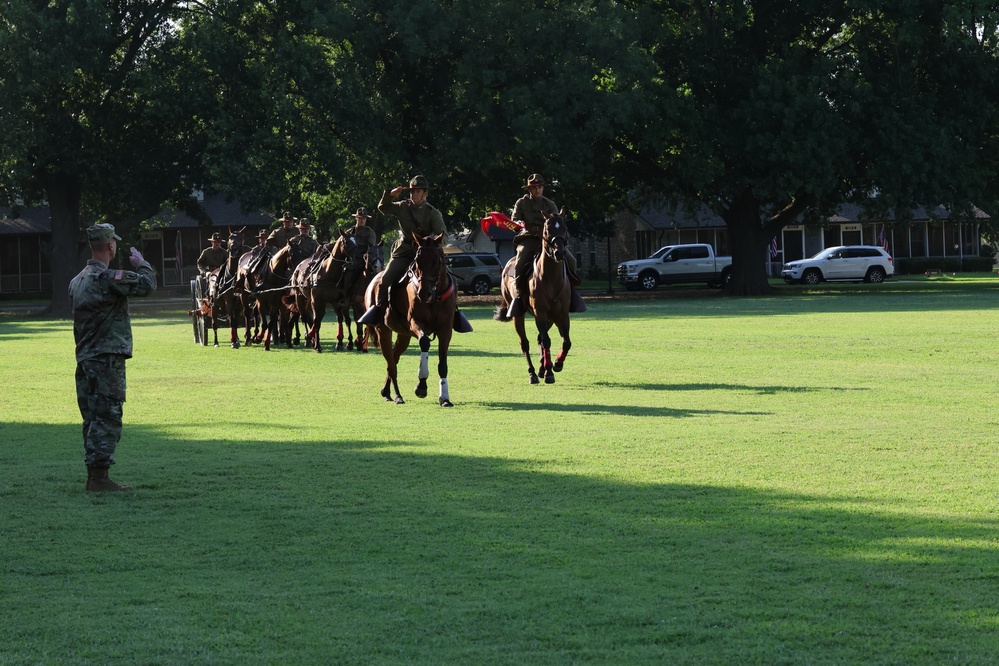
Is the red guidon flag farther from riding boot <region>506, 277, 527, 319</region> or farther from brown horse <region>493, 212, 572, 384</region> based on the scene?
riding boot <region>506, 277, 527, 319</region>

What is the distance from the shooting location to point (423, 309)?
17.1m

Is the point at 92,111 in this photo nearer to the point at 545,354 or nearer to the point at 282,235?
the point at 282,235

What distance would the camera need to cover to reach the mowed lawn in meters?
6.61

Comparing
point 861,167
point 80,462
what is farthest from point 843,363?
point 861,167

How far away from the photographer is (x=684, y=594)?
729 cm

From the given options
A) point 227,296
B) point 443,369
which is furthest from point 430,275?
point 227,296

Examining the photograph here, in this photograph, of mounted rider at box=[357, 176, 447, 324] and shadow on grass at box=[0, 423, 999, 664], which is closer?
shadow on grass at box=[0, 423, 999, 664]

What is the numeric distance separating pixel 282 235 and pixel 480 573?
→ 24157 mm

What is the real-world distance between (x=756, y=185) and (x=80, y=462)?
4128 centimetres

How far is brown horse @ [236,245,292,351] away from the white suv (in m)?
41.8

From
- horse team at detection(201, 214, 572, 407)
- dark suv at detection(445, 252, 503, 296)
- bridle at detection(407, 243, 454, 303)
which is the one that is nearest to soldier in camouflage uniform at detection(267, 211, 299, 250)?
horse team at detection(201, 214, 572, 407)

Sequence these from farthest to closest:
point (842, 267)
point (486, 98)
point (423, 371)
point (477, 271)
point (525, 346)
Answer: point (842, 267) → point (477, 271) → point (486, 98) → point (525, 346) → point (423, 371)

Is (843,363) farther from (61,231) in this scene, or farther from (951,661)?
(61,231)

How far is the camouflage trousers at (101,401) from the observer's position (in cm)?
1062
